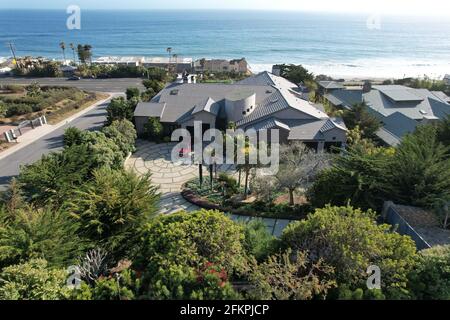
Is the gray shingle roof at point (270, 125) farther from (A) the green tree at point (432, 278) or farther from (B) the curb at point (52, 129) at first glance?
(B) the curb at point (52, 129)

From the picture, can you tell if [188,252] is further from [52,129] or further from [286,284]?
[52,129]

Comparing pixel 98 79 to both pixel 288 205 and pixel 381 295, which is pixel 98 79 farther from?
pixel 381 295

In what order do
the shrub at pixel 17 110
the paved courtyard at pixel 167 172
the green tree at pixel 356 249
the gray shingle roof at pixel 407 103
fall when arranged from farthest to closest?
the shrub at pixel 17 110 < the gray shingle roof at pixel 407 103 < the paved courtyard at pixel 167 172 < the green tree at pixel 356 249

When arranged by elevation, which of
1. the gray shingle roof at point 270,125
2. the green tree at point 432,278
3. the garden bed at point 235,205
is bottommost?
the garden bed at point 235,205

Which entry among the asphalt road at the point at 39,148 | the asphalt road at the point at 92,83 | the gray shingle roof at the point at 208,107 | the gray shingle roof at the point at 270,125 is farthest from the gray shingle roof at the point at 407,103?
the asphalt road at the point at 92,83

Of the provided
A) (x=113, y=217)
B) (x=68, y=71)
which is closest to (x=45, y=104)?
(x=68, y=71)
